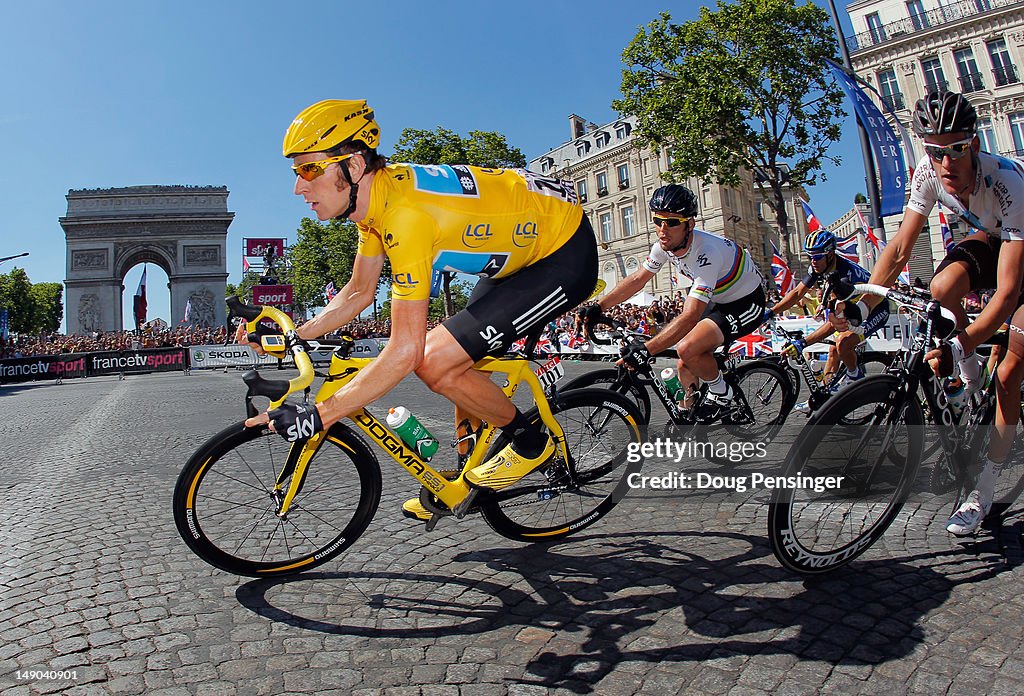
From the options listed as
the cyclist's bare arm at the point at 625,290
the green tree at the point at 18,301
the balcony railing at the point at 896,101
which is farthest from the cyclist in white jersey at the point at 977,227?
the green tree at the point at 18,301

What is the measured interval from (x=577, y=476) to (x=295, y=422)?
5.04 ft

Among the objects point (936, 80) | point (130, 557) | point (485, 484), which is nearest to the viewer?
point (485, 484)

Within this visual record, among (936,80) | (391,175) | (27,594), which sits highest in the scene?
(936,80)

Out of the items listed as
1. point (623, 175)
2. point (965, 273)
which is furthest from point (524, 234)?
point (623, 175)

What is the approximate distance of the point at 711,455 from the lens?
485 centimetres

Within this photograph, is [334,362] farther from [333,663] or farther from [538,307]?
[333,663]

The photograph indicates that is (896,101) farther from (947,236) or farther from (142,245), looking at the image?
(142,245)

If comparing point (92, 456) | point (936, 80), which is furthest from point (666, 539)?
point (936, 80)

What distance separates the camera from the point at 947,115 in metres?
2.90

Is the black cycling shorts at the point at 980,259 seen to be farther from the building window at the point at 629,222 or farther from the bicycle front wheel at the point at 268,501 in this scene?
the building window at the point at 629,222

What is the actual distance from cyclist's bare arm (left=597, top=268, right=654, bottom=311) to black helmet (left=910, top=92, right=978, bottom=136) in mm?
2084

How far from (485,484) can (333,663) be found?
103 centimetres

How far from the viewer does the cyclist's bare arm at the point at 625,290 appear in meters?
4.78

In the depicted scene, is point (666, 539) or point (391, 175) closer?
point (391, 175)
